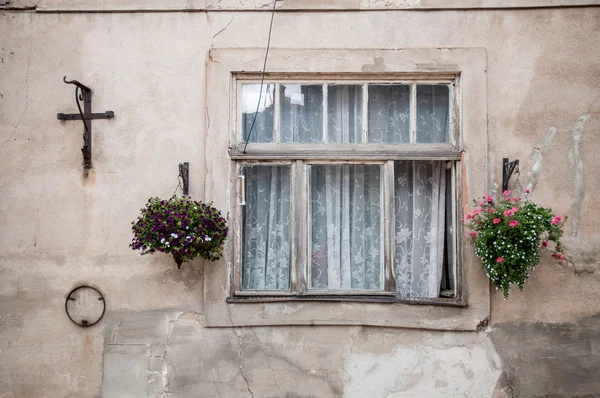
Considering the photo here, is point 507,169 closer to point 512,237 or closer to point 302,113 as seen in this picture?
point 512,237

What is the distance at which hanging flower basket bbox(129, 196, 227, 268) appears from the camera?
4453mm

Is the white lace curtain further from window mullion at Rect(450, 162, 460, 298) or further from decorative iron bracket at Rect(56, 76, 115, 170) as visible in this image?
decorative iron bracket at Rect(56, 76, 115, 170)

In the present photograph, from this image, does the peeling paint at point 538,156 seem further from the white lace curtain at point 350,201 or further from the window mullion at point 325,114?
the window mullion at point 325,114

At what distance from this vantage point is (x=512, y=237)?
440 centimetres

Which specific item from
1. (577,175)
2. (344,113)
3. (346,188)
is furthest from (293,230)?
(577,175)

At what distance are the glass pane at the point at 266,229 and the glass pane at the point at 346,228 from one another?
21 centimetres

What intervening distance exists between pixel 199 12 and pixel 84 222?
71.7 inches

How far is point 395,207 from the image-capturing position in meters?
4.98

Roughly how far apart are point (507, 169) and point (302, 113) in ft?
5.20

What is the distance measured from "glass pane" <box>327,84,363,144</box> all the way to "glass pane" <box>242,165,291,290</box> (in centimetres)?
47

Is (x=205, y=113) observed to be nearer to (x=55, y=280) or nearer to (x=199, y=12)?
(x=199, y=12)

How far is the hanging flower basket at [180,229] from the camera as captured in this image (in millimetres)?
4453

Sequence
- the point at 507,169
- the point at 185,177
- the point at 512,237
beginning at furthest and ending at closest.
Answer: the point at 185,177 → the point at 507,169 → the point at 512,237

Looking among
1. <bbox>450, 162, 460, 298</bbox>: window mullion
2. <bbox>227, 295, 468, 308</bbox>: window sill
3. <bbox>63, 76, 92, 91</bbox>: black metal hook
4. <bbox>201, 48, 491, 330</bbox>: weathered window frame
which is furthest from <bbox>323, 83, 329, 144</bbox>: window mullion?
<bbox>63, 76, 92, 91</bbox>: black metal hook
